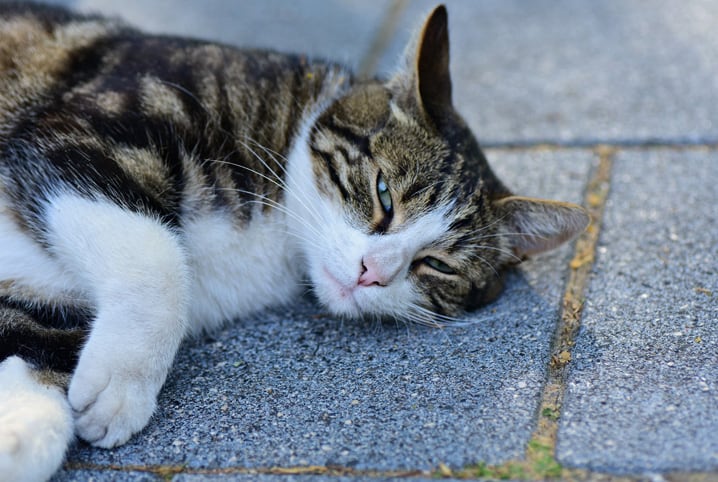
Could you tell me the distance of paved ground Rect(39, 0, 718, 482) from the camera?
157 cm

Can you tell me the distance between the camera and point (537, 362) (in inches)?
73.5

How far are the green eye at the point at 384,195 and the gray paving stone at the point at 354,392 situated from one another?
324mm

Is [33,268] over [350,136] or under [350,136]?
under

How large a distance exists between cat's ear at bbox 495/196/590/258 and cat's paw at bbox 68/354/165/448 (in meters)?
1.09

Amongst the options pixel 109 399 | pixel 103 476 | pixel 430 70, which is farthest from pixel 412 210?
pixel 103 476

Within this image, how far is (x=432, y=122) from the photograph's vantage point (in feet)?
7.15

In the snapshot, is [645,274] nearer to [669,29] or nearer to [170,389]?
[170,389]

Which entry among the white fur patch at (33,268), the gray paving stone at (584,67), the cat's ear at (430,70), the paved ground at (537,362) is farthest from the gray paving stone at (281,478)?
the gray paving stone at (584,67)

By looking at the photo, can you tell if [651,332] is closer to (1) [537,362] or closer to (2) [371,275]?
(1) [537,362]

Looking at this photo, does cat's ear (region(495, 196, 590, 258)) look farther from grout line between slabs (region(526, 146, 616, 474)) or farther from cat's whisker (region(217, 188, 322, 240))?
cat's whisker (region(217, 188, 322, 240))

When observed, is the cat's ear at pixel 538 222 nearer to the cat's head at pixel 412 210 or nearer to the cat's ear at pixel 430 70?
the cat's head at pixel 412 210

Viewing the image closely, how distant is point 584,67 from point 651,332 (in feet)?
6.26

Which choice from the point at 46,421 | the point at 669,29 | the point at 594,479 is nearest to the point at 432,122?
the point at 594,479

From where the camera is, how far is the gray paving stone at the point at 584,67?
10.0ft
